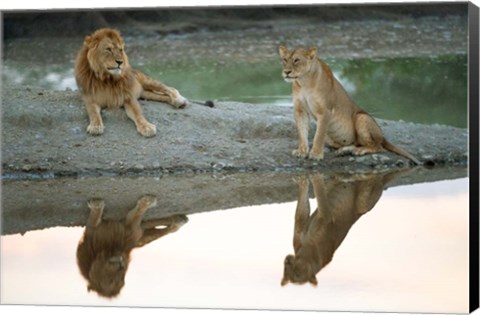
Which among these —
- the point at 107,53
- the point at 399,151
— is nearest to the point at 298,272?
the point at 399,151

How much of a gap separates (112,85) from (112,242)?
1.34 m

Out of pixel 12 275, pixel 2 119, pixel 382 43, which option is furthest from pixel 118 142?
pixel 382 43

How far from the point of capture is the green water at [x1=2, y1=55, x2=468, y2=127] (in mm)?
5691

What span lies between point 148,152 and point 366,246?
1.44m

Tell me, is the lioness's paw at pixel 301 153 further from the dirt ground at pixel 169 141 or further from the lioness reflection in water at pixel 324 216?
the lioness reflection in water at pixel 324 216

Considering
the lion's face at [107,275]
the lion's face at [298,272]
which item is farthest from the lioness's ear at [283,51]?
the lion's face at [107,275]

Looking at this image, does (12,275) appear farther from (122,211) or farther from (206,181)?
(206,181)

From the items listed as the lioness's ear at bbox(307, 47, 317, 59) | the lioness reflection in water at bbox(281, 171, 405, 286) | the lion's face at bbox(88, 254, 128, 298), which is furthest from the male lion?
the lion's face at bbox(88, 254, 128, 298)

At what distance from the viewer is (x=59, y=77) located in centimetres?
665

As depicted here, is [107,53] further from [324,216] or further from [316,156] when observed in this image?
[324,216]

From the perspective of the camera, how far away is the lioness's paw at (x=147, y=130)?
6.31 m

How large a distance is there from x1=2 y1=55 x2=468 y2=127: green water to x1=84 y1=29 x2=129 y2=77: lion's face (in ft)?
0.77

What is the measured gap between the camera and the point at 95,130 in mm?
6320

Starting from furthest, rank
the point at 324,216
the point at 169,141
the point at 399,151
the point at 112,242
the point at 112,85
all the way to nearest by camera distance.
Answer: the point at 112,85 → the point at 169,141 → the point at 399,151 → the point at 324,216 → the point at 112,242
